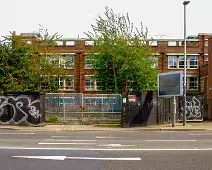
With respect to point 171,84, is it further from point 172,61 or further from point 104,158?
point 172,61

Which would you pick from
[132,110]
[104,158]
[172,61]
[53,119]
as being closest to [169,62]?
[172,61]

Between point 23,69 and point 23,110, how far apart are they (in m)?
12.1

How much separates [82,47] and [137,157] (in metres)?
47.3

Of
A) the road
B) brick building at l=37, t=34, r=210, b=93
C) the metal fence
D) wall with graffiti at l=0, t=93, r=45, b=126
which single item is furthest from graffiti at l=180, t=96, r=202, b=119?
brick building at l=37, t=34, r=210, b=93

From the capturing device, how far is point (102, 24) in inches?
1346

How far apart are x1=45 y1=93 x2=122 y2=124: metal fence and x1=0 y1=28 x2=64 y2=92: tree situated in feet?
31.8

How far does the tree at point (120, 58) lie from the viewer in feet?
99.2

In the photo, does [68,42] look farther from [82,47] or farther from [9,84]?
[9,84]

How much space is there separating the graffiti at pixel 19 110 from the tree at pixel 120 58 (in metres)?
11.4

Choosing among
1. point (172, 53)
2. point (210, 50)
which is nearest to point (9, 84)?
point (210, 50)

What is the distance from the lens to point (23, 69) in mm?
31672

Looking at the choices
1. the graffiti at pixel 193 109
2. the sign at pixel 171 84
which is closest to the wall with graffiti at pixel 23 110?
the sign at pixel 171 84

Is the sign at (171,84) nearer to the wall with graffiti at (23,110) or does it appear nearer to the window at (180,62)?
the wall with graffiti at (23,110)

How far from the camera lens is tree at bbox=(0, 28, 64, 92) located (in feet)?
101
